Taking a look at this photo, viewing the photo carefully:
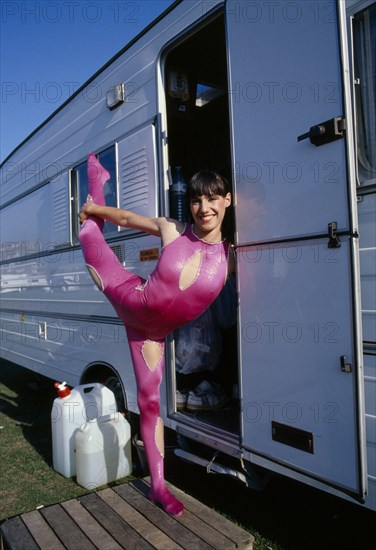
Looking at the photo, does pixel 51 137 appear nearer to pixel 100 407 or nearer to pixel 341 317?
pixel 100 407

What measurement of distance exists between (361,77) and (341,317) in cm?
103

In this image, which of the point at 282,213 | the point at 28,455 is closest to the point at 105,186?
→ the point at 282,213

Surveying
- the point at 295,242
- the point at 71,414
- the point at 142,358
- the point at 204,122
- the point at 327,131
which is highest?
the point at 204,122

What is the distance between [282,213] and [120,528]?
1.72m

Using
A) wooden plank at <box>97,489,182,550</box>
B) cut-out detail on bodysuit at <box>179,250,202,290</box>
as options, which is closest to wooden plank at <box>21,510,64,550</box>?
wooden plank at <box>97,489,182,550</box>

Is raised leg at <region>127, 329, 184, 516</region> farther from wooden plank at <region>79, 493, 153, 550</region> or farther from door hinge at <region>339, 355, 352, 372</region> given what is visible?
door hinge at <region>339, 355, 352, 372</region>

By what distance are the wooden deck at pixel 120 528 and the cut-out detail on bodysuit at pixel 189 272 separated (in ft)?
3.79

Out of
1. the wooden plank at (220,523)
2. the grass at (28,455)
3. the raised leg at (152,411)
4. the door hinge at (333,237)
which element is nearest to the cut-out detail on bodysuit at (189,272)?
the raised leg at (152,411)

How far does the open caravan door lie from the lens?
198cm

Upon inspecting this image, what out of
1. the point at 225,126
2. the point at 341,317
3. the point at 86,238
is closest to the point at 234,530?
the point at 341,317

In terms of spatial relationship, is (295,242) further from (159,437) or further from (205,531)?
(205,531)

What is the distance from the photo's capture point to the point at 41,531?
2.31 m

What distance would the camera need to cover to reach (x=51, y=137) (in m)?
4.64

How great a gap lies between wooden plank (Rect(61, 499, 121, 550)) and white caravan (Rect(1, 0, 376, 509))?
68cm
